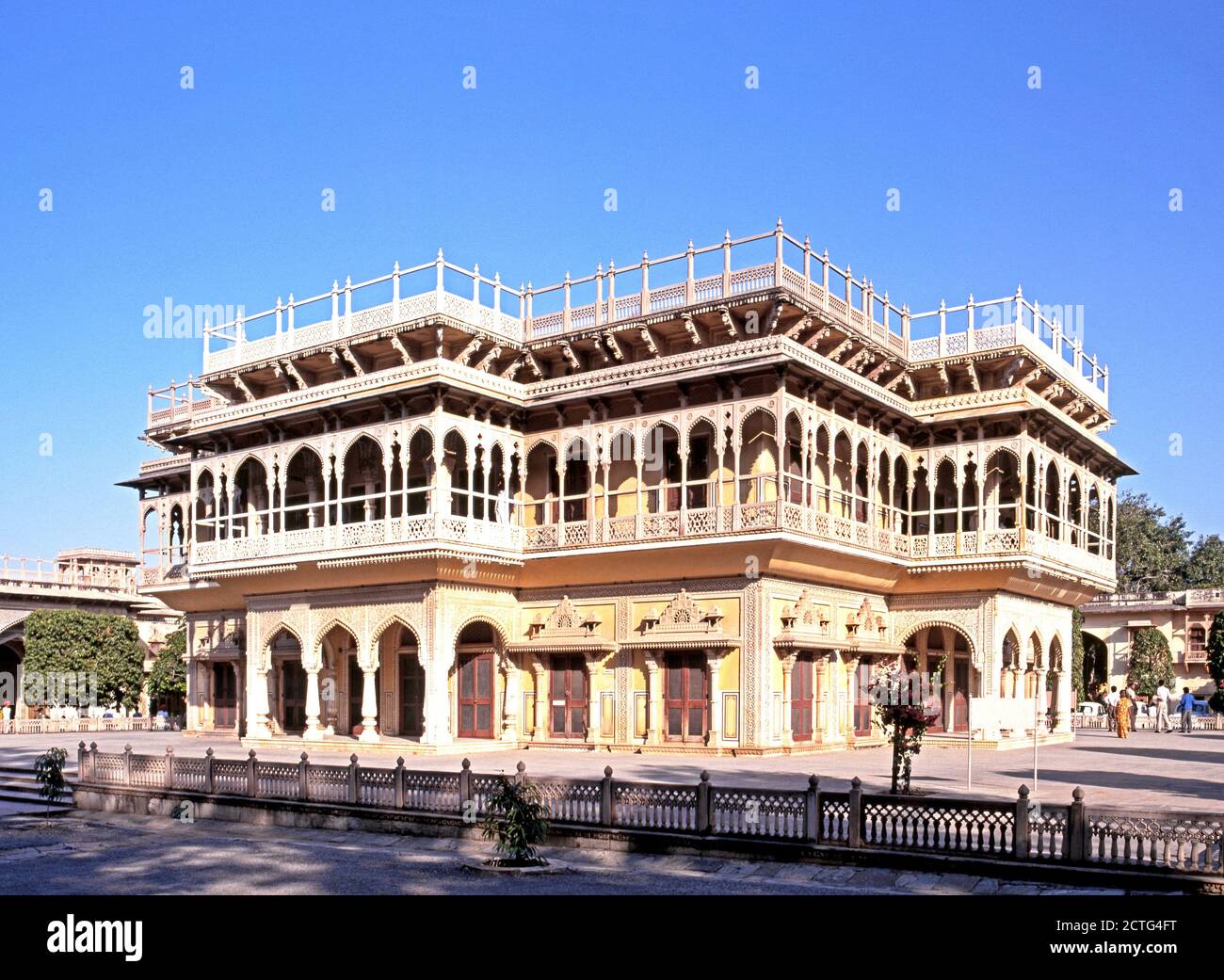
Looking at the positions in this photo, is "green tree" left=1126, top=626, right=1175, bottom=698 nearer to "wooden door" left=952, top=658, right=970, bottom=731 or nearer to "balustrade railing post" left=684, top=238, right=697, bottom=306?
"wooden door" left=952, top=658, right=970, bottom=731

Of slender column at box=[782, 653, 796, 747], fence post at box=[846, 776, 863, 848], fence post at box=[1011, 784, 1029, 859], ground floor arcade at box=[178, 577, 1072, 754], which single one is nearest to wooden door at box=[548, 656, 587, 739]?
ground floor arcade at box=[178, 577, 1072, 754]

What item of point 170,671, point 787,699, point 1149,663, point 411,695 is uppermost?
point 787,699

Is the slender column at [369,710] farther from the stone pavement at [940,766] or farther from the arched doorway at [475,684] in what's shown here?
the arched doorway at [475,684]

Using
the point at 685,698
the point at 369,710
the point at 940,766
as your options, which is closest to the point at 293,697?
the point at 369,710

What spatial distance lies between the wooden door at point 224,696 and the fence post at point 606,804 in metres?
23.9

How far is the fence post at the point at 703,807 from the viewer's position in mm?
15125

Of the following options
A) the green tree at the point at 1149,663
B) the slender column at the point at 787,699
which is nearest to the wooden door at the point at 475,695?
the slender column at the point at 787,699

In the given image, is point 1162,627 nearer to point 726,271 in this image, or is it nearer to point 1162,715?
point 1162,715

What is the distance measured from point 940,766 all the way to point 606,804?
393 inches

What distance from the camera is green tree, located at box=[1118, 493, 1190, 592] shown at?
7100 centimetres

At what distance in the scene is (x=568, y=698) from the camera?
95.1 feet
